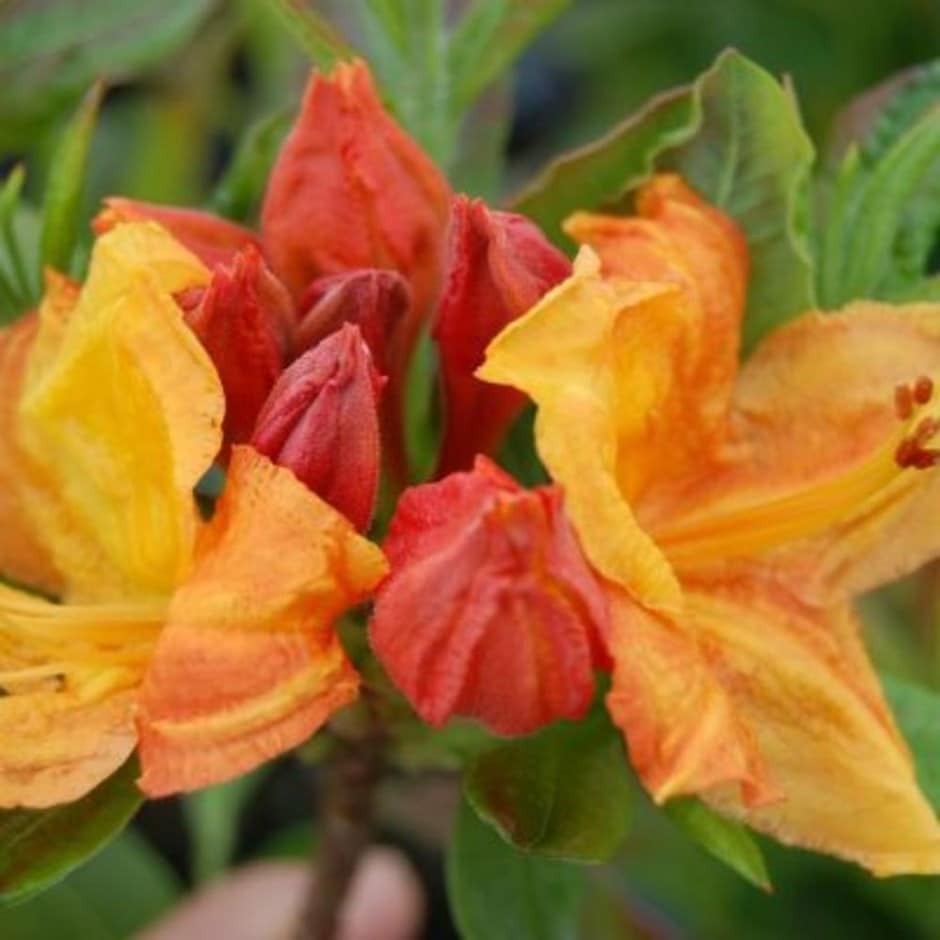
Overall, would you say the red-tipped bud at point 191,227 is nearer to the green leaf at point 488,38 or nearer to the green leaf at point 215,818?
the green leaf at point 488,38

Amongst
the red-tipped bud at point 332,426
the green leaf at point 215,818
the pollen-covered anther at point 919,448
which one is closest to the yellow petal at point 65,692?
the red-tipped bud at point 332,426

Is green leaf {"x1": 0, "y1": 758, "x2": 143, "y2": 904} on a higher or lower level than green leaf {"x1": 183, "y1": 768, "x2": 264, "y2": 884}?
higher

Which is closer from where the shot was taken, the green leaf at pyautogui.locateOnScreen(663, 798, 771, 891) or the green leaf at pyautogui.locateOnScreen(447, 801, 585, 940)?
the green leaf at pyautogui.locateOnScreen(663, 798, 771, 891)

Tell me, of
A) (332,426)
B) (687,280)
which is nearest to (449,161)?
(687,280)

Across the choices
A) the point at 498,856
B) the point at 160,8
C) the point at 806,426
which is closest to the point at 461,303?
the point at 806,426

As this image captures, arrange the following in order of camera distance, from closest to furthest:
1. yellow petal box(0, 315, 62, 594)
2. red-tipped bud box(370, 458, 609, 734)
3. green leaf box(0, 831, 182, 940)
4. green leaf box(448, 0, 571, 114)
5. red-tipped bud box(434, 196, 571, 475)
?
red-tipped bud box(370, 458, 609, 734) < red-tipped bud box(434, 196, 571, 475) < yellow petal box(0, 315, 62, 594) < green leaf box(448, 0, 571, 114) < green leaf box(0, 831, 182, 940)

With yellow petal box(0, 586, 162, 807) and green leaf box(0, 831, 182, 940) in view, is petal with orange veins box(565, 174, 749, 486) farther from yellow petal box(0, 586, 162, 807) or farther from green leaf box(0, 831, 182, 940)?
green leaf box(0, 831, 182, 940)

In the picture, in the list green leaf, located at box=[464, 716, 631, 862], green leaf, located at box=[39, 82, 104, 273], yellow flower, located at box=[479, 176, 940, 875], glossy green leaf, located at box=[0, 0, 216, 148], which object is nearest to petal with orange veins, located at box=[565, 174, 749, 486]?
yellow flower, located at box=[479, 176, 940, 875]
